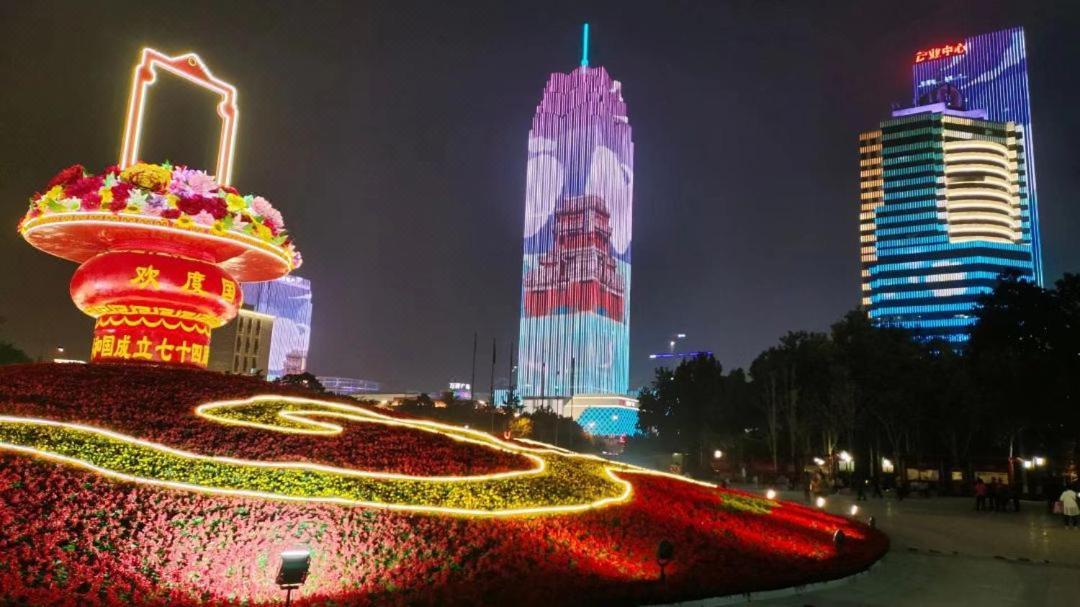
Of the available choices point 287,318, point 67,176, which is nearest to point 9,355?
point 67,176

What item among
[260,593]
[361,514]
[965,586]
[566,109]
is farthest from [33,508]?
[566,109]

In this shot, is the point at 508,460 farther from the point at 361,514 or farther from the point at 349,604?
the point at 349,604

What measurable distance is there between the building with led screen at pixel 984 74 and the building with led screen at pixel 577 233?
6909cm

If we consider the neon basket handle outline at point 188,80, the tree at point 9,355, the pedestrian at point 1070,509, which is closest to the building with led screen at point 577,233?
the tree at point 9,355

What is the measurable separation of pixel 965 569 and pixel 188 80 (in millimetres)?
18100

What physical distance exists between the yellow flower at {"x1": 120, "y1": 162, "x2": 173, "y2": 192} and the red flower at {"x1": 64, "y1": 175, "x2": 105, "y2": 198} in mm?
388

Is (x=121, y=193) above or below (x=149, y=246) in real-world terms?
above

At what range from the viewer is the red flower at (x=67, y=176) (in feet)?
39.2

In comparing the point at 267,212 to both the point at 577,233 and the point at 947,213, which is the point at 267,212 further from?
the point at 947,213

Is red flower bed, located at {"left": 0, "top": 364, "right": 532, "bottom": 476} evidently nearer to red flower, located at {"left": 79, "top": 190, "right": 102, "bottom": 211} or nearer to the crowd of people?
red flower, located at {"left": 79, "top": 190, "right": 102, "bottom": 211}

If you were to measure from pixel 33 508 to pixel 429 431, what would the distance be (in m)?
6.16

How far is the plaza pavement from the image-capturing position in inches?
435

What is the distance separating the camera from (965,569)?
14.1m

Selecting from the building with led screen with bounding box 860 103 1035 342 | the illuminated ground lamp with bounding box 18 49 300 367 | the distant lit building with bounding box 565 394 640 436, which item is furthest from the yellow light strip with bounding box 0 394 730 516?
the building with led screen with bounding box 860 103 1035 342
